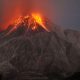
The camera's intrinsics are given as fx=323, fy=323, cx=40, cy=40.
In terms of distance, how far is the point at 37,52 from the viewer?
8975cm

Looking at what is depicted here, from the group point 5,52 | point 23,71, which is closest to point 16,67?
point 23,71

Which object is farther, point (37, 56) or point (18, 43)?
point (18, 43)

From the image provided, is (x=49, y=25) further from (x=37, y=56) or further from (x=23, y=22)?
(x=37, y=56)

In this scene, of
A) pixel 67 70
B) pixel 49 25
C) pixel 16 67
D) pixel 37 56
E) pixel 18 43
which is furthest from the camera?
pixel 49 25

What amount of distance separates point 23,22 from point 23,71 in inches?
1493

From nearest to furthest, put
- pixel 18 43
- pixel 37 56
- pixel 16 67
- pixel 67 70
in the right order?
pixel 67 70 < pixel 16 67 < pixel 37 56 < pixel 18 43

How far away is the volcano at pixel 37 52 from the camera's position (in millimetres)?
73000

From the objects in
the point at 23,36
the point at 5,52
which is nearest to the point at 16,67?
the point at 5,52

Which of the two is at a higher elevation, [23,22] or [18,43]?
[23,22]

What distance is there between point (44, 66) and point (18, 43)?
61.9 feet

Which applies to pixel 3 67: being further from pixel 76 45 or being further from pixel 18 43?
pixel 76 45

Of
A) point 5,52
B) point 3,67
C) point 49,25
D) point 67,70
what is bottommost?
point 67,70

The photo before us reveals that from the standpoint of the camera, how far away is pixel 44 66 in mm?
79312

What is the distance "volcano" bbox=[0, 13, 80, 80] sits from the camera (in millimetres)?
73000
